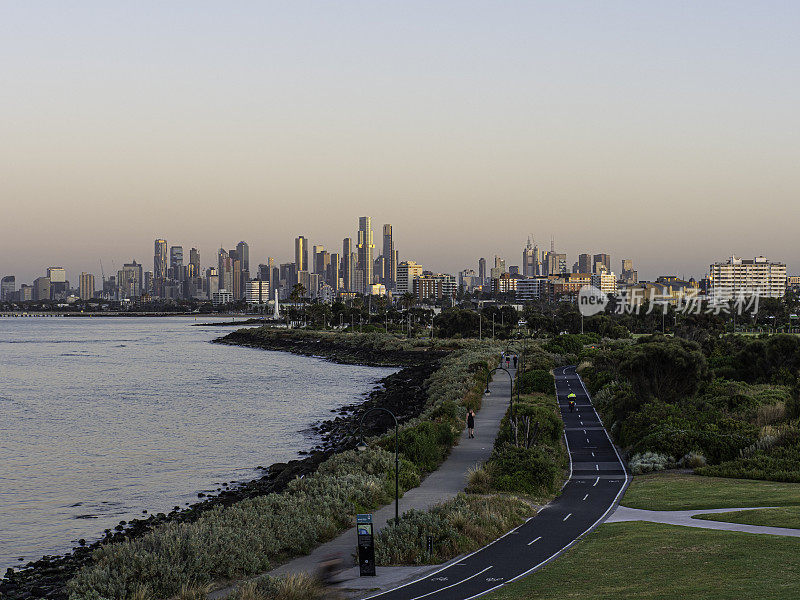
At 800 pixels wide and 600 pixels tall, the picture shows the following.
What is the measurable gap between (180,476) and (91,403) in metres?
35.4

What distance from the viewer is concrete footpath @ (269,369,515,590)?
20.8m

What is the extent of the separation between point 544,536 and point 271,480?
2016 centimetres

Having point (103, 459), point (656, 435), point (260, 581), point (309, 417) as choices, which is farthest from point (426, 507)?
point (309, 417)

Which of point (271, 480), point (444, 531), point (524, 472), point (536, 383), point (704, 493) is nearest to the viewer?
point (444, 531)

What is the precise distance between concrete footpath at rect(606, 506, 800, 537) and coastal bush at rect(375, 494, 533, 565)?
3472mm

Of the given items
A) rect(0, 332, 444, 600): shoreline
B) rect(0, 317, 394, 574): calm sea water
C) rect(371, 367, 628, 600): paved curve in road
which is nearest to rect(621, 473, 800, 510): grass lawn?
rect(371, 367, 628, 600): paved curve in road

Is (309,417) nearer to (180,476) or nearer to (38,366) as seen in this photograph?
(180,476)

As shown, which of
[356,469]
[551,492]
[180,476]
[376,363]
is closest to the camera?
[551,492]

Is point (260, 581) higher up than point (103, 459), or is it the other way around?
point (260, 581)

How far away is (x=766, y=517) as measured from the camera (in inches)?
939

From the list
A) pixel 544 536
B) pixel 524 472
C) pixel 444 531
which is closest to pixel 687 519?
pixel 544 536

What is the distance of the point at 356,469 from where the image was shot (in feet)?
107

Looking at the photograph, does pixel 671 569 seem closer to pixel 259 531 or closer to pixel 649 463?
pixel 259 531

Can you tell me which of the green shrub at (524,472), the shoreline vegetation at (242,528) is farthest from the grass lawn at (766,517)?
the shoreline vegetation at (242,528)
